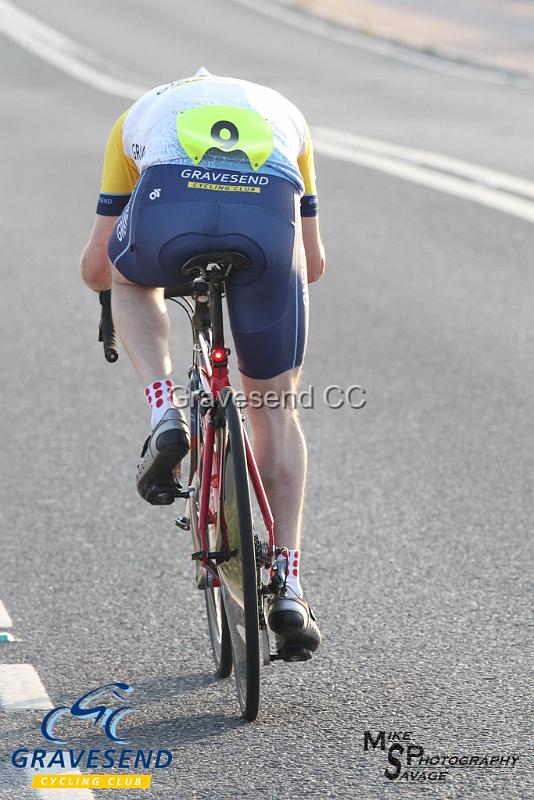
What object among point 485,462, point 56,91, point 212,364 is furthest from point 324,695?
Answer: point 56,91

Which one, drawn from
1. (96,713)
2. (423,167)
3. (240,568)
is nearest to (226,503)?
(240,568)

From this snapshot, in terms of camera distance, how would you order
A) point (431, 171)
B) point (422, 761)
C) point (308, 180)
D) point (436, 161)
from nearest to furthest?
1. point (422, 761)
2. point (308, 180)
3. point (431, 171)
4. point (436, 161)

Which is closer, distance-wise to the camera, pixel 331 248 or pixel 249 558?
pixel 249 558

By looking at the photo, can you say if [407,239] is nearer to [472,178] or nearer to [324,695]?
[472,178]

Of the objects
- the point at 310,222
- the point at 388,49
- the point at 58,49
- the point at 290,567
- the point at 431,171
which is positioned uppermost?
the point at 58,49

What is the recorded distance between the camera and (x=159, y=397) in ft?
14.1

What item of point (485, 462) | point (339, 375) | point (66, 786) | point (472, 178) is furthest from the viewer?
point (472, 178)

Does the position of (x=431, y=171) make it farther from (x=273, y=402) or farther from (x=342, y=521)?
(x=273, y=402)

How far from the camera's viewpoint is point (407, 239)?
11672 millimetres

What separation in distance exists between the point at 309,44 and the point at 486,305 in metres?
18.7

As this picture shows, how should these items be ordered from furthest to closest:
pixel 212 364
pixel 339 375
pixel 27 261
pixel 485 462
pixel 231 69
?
pixel 231 69, pixel 27 261, pixel 339 375, pixel 485 462, pixel 212 364

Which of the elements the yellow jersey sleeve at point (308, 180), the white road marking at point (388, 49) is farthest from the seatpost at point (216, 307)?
the white road marking at point (388, 49)

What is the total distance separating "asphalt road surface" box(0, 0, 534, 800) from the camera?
4.01 meters

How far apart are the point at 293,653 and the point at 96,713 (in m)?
0.68
